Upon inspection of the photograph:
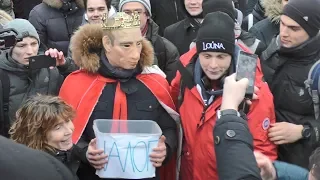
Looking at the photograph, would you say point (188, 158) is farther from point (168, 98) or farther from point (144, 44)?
point (144, 44)

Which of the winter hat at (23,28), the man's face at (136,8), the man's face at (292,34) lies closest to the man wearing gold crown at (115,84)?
the winter hat at (23,28)

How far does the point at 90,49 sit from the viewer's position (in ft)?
12.4

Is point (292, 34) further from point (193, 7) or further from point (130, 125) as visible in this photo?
point (193, 7)

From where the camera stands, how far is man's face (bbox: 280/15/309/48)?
3830mm

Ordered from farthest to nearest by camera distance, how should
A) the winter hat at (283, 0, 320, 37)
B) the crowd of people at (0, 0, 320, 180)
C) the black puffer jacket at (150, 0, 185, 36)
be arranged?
the black puffer jacket at (150, 0, 185, 36) < the winter hat at (283, 0, 320, 37) < the crowd of people at (0, 0, 320, 180)

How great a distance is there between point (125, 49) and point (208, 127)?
30.7 inches

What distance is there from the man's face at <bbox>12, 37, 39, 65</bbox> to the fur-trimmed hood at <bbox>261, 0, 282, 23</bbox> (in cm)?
240

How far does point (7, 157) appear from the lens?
4.59 ft

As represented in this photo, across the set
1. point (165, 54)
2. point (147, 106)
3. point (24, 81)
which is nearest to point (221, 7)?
point (165, 54)

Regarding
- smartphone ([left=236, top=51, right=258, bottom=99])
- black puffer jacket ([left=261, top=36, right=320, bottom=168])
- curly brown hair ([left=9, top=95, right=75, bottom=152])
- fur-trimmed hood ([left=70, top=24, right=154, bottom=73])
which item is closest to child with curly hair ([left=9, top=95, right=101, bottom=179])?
curly brown hair ([left=9, top=95, right=75, bottom=152])

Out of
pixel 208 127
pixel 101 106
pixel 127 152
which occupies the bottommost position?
pixel 127 152

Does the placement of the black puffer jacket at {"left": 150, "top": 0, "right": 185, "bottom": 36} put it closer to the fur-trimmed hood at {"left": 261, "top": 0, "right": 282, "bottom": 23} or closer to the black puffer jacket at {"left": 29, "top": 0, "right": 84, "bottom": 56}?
the black puffer jacket at {"left": 29, "top": 0, "right": 84, "bottom": 56}

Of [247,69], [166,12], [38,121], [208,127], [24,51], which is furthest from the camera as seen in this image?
[166,12]

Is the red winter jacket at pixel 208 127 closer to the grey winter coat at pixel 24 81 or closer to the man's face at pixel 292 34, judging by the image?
the man's face at pixel 292 34
